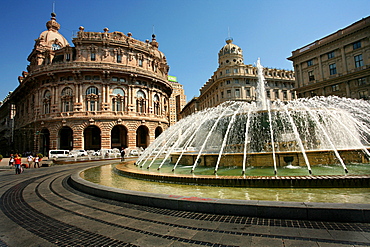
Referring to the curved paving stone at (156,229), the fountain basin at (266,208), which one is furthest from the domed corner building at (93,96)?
the fountain basin at (266,208)

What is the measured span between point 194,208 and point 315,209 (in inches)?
100

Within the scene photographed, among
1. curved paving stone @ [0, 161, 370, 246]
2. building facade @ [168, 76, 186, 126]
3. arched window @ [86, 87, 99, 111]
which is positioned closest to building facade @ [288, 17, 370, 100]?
curved paving stone @ [0, 161, 370, 246]

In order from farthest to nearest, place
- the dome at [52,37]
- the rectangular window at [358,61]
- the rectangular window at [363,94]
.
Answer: the dome at [52,37] < the rectangular window at [358,61] < the rectangular window at [363,94]

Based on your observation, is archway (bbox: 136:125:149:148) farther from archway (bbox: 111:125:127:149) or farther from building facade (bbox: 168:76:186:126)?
building facade (bbox: 168:76:186:126)

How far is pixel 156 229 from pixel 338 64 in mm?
44873

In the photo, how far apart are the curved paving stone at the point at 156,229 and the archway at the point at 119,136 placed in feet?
123

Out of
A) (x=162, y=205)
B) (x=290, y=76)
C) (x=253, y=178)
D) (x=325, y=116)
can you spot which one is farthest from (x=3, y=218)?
(x=290, y=76)

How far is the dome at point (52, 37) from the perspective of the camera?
161 ft

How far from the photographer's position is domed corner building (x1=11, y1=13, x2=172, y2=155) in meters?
37.6

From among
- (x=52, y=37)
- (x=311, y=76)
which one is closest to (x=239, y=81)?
(x=311, y=76)

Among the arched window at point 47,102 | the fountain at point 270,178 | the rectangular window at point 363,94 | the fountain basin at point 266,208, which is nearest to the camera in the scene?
the fountain basin at point 266,208

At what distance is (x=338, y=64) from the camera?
37.0 metres

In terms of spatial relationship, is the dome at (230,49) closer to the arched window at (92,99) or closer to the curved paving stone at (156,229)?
the arched window at (92,99)

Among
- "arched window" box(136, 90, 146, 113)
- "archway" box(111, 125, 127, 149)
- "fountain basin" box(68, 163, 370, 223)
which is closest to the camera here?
"fountain basin" box(68, 163, 370, 223)
